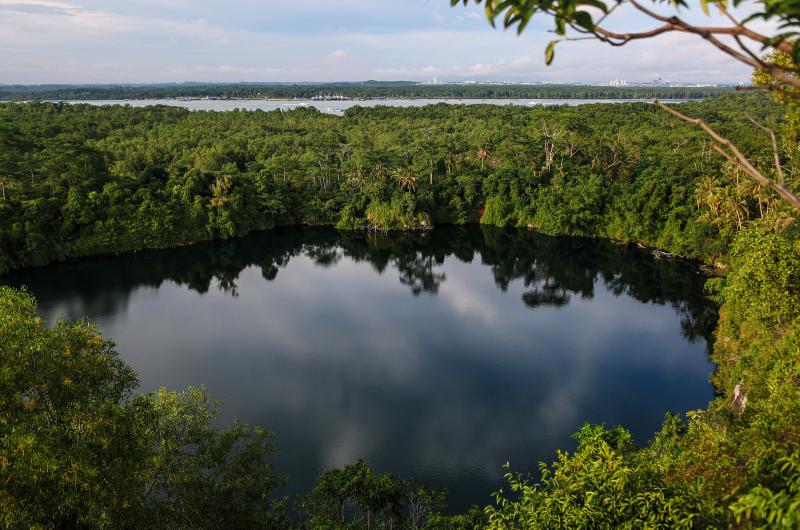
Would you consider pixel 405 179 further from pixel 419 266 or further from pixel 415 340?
pixel 415 340

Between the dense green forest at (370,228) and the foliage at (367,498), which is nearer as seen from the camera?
the dense green forest at (370,228)

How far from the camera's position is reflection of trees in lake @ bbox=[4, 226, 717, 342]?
32219mm

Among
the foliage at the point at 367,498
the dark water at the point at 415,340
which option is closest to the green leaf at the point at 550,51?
the foliage at the point at 367,498

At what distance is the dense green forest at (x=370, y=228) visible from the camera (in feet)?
21.4

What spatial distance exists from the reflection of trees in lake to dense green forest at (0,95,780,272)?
6.13 feet

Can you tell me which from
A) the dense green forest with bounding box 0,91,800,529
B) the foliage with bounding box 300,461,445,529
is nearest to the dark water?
the dense green forest with bounding box 0,91,800,529

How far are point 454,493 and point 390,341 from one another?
11538mm

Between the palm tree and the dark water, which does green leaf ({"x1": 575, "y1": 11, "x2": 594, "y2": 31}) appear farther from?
the palm tree

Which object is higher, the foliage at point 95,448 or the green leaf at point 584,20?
the green leaf at point 584,20

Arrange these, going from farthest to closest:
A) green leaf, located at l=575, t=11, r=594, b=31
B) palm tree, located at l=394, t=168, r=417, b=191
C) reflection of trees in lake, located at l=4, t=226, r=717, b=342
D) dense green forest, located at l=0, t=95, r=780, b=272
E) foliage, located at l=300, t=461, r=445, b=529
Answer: palm tree, located at l=394, t=168, r=417, b=191 → dense green forest, located at l=0, t=95, r=780, b=272 → reflection of trees in lake, located at l=4, t=226, r=717, b=342 → foliage, located at l=300, t=461, r=445, b=529 → green leaf, located at l=575, t=11, r=594, b=31

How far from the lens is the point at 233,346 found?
26.2 meters

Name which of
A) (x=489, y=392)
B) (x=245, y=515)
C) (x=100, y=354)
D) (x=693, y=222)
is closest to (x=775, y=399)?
(x=245, y=515)

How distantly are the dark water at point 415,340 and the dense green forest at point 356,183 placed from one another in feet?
8.79

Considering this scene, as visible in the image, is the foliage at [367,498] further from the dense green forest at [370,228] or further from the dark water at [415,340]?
the dark water at [415,340]
